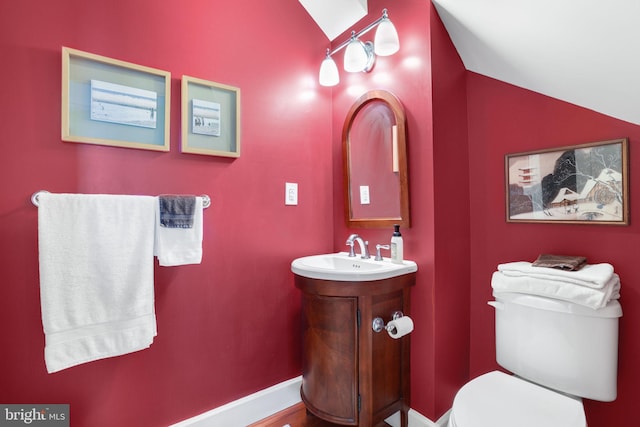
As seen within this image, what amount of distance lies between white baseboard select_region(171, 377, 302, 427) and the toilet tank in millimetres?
1099

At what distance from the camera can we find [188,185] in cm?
141

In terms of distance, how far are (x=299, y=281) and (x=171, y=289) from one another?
22.7 inches

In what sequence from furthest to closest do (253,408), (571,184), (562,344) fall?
(253,408) < (571,184) < (562,344)

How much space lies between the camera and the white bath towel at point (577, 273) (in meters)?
1.05

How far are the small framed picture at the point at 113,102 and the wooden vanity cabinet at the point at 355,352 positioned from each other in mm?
946

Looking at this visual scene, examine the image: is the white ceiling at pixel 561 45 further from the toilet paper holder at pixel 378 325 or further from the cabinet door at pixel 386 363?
the toilet paper holder at pixel 378 325

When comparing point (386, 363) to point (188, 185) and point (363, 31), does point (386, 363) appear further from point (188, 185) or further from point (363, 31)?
point (363, 31)

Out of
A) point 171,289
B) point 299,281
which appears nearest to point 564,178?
point 299,281

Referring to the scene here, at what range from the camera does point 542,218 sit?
1.35m

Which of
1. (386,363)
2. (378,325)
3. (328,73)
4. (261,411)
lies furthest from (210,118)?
(261,411)

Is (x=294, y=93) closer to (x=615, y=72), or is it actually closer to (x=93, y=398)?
(x=615, y=72)

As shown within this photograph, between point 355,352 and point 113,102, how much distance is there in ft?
4.74

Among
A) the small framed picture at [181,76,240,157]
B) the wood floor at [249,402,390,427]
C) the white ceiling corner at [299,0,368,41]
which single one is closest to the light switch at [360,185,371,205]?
the small framed picture at [181,76,240,157]

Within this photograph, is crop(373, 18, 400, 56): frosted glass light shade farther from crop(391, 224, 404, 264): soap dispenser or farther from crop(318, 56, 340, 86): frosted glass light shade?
crop(391, 224, 404, 264): soap dispenser
